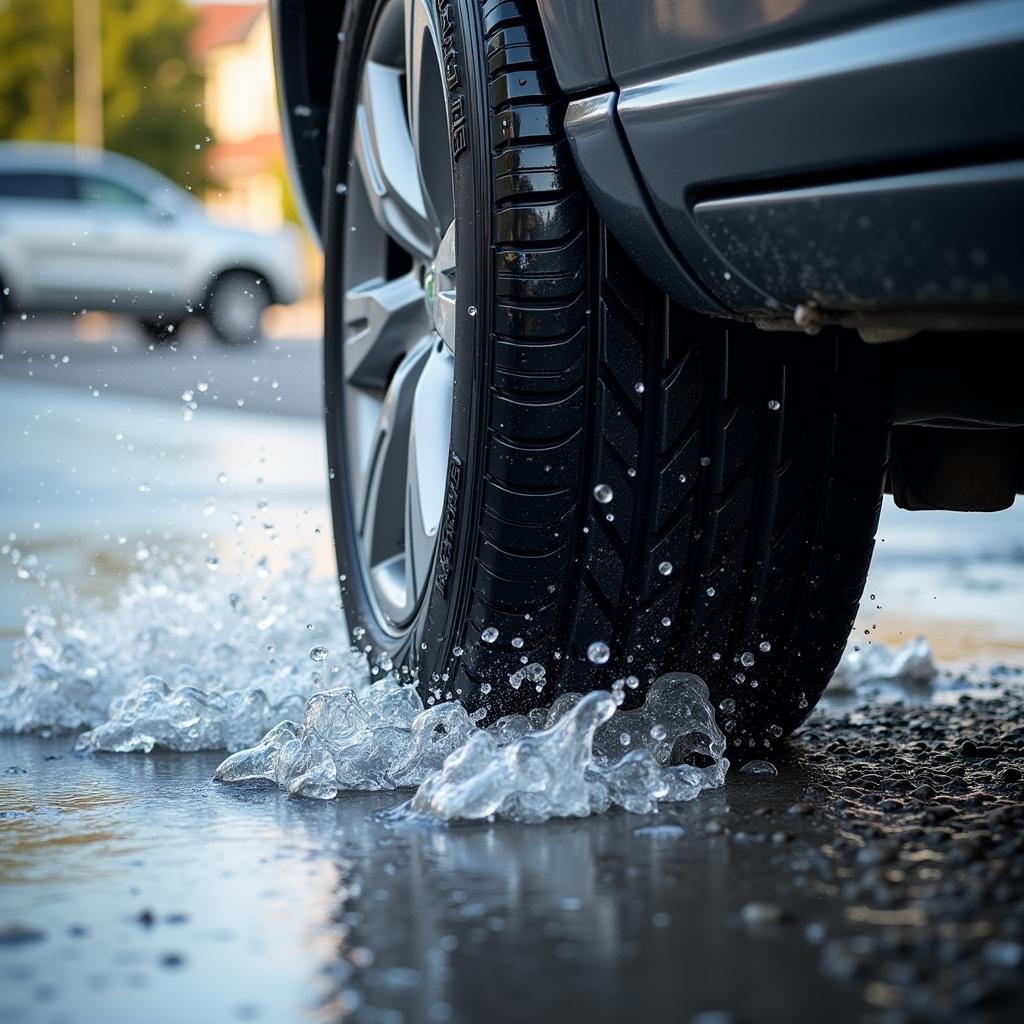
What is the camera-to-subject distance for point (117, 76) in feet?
125

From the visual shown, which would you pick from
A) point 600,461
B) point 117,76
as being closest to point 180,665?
point 600,461

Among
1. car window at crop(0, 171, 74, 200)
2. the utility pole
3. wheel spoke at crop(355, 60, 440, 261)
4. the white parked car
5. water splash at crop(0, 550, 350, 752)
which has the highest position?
the utility pole

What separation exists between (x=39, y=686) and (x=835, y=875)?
1664 mm

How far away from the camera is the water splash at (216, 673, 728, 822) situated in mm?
1959

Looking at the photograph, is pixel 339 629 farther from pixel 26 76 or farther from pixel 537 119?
pixel 26 76

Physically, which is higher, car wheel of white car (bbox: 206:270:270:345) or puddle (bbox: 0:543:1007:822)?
car wheel of white car (bbox: 206:270:270:345)

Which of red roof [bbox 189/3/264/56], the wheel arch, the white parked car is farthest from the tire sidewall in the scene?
red roof [bbox 189/3/264/56]

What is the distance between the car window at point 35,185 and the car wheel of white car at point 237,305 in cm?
181

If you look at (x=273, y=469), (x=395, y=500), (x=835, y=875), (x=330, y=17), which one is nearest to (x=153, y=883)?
(x=835, y=875)

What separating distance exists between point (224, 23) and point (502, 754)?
60.8 meters

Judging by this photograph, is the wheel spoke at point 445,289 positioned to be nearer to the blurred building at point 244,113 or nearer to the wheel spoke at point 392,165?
the wheel spoke at point 392,165

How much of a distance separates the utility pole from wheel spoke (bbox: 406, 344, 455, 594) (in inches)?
1433

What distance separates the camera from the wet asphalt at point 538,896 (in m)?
1.33

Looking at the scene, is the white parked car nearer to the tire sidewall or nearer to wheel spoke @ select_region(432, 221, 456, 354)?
wheel spoke @ select_region(432, 221, 456, 354)
